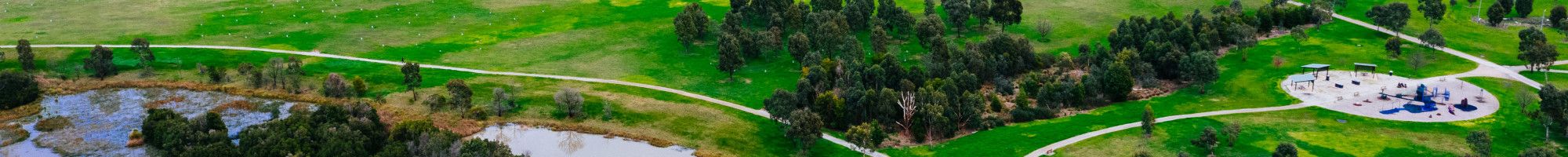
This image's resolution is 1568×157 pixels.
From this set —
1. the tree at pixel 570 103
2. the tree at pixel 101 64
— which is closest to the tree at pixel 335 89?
the tree at pixel 570 103

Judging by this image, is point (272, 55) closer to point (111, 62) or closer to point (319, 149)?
point (111, 62)

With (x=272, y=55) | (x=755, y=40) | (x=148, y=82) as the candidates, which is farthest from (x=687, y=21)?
(x=148, y=82)

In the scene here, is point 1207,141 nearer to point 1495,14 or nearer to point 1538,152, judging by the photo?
point 1538,152


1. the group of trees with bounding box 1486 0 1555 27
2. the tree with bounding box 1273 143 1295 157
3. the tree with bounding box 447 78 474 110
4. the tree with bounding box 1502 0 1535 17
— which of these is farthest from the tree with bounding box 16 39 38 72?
the tree with bounding box 1502 0 1535 17

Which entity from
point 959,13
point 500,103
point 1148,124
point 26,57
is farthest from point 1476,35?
point 26,57

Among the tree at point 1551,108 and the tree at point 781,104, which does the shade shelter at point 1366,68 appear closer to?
the tree at point 1551,108

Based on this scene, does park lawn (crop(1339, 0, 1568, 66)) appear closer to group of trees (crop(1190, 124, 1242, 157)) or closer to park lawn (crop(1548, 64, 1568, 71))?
park lawn (crop(1548, 64, 1568, 71))
